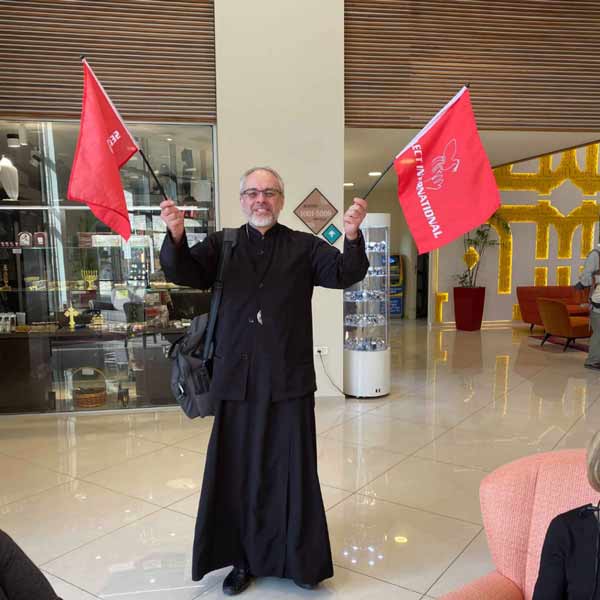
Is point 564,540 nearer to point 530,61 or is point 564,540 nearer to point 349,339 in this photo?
point 349,339

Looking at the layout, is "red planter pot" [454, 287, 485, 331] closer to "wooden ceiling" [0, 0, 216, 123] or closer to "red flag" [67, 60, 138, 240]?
"wooden ceiling" [0, 0, 216, 123]

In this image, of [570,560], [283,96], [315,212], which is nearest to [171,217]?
[570,560]

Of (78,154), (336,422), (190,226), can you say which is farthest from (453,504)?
(190,226)

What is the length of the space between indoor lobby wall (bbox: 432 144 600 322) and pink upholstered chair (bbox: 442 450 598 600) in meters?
9.38

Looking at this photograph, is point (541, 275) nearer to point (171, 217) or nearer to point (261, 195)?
point (261, 195)

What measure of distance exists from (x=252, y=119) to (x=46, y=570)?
12.9ft

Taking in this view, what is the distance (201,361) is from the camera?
2363mm

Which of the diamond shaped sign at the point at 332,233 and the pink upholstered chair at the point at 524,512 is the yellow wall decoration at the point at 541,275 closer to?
the diamond shaped sign at the point at 332,233

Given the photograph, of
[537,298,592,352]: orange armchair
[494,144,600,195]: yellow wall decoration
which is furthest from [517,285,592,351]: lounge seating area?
[494,144,600,195]: yellow wall decoration

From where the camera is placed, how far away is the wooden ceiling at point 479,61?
5.31 metres

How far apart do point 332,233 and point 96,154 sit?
3.20 meters

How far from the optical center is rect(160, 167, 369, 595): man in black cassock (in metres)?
2.28

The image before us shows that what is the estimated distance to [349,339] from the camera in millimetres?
5582

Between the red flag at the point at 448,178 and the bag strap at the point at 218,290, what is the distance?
0.76 metres
